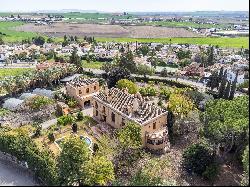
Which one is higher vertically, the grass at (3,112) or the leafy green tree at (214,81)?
the leafy green tree at (214,81)

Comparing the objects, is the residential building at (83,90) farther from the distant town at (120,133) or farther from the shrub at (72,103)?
the shrub at (72,103)

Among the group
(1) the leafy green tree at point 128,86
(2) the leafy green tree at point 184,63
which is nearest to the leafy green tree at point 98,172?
(1) the leafy green tree at point 128,86

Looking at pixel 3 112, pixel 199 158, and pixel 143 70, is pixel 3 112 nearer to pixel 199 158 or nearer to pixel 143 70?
pixel 143 70

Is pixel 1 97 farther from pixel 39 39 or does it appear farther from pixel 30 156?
pixel 39 39

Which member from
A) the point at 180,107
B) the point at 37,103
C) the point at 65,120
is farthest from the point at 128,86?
the point at 37,103

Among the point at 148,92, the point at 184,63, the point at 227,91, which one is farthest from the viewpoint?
the point at 184,63

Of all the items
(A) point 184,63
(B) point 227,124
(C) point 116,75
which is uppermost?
(B) point 227,124
